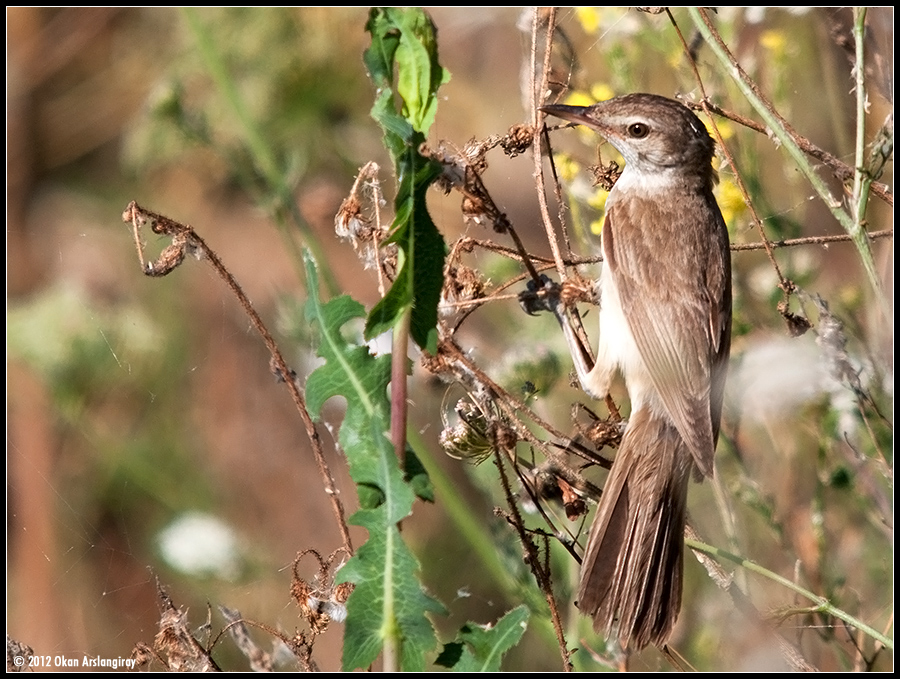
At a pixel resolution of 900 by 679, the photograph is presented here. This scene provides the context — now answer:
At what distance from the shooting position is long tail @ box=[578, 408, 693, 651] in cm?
240

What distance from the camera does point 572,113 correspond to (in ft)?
9.41

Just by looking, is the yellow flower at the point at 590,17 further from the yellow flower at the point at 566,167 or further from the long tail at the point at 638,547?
the long tail at the point at 638,547

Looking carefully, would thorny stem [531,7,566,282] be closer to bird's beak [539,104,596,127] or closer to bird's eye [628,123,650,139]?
bird's beak [539,104,596,127]

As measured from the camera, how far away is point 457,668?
6.04 ft

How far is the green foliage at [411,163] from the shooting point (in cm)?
170

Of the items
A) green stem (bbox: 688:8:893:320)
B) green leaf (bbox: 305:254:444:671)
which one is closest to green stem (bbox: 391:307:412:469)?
green leaf (bbox: 305:254:444:671)

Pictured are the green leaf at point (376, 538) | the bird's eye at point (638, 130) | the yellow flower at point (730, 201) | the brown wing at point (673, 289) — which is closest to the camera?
the green leaf at point (376, 538)

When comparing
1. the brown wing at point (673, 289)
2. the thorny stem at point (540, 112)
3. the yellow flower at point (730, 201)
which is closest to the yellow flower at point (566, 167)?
the brown wing at point (673, 289)

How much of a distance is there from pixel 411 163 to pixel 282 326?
210 cm

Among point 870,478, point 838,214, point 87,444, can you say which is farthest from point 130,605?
point 838,214

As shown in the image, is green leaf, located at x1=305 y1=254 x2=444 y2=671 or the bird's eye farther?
the bird's eye

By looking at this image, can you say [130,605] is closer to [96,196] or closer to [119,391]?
[119,391]

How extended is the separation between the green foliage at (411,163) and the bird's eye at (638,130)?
1540 mm

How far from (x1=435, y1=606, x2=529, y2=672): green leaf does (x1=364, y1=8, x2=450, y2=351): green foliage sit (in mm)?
564
